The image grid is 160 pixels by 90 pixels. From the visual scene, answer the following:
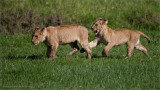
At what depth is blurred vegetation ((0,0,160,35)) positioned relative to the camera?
57.4 feet

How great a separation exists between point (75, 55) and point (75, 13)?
7780 millimetres

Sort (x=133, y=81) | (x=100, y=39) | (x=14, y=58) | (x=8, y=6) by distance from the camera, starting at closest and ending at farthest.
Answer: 1. (x=133, y=81)
2. (x=14, y=58)
3. (x=100, y=39)
4. (x=8, y=6)

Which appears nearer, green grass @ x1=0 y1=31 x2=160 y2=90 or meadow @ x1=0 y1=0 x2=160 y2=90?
green grass @ x1=0 y1=31 x2=160 y2=90

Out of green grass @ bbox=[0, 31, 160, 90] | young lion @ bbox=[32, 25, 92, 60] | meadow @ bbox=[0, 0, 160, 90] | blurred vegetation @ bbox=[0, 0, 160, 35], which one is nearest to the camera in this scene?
green grass @ bbox=[0, 31, 160, 90]

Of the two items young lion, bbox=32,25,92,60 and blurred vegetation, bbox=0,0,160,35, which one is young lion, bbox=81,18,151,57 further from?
blurred vegetation, bbox=0,0,160,35

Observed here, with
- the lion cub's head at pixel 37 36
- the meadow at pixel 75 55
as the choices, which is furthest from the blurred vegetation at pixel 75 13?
the lion cub's head at pixel 37 36

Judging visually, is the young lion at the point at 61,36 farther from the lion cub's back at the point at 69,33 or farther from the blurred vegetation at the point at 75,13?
the blurred vegetation at the point at 75,13

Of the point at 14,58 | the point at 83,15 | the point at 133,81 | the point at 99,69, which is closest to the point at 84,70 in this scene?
the point at 99,69

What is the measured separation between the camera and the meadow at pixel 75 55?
844cm

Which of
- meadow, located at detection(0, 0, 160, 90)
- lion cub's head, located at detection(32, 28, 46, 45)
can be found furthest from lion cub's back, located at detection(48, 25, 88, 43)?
meadow, located at detection(0, 0, 160, 90)

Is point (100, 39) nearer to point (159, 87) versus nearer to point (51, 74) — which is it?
point (51, 74)

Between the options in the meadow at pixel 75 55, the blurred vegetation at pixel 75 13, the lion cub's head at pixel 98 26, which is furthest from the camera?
the blurred vegetation at pixel 75 13

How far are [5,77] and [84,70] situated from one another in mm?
1886

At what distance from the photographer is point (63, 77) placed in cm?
875
